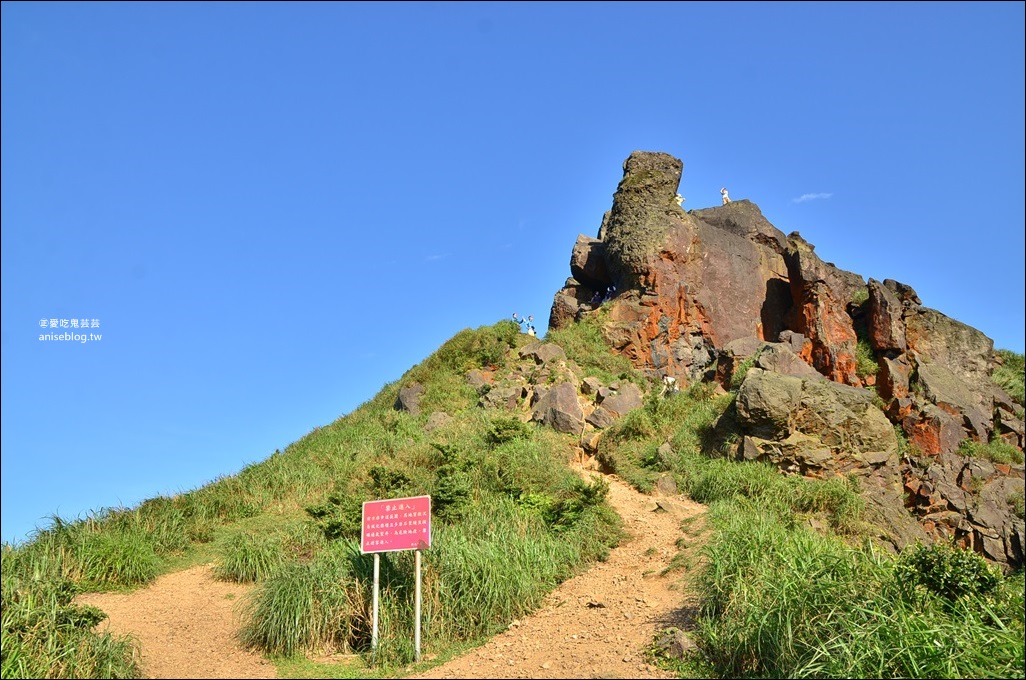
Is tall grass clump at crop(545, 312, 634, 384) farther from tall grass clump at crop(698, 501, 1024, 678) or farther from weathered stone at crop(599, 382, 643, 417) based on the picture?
tall grass clump at crop(698, 501, 1024, 678)

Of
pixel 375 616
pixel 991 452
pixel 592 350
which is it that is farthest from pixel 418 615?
pixel 991 452

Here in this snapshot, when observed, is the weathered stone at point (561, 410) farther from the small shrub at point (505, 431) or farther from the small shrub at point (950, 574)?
the small shrub at point (950, 574)

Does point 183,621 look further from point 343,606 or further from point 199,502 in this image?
point 199,502

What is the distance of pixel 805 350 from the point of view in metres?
23.4

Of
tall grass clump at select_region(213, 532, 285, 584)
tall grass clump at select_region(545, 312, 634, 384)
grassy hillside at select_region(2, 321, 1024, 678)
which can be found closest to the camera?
grassy hillside at select_region(2, 321, 1024, 678)

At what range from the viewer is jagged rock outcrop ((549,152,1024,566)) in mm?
17344

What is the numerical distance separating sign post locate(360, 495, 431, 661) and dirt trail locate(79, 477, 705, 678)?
113cm

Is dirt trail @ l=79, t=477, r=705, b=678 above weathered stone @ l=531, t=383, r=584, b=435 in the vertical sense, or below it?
below

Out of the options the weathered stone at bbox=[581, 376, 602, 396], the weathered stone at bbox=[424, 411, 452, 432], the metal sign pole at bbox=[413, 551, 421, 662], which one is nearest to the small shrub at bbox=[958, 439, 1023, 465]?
the weathered stone at bbox=[581, 376, 602, 396]

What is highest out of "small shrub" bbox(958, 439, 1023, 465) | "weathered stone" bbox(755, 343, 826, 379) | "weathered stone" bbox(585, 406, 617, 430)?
"weathered stone" bbox(755, 343, 826, 379)

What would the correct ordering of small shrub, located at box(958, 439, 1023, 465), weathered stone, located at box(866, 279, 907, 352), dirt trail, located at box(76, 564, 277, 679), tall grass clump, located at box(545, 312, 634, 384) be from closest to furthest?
dirt trail, located at box(76, 564, 277, 679) < small shrub, located at box(958, 439, 1023, 465) < weathered stone, located at box(866, 279, 907, 352) < tall grass clump, located at box(545, 312, 634, 384)

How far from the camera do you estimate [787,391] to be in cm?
1723

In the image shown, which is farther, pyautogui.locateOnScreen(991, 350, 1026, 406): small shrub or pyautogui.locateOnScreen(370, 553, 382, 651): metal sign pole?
pyautogui.locateOnScreen(991, 350, 1026, 406): small shrub

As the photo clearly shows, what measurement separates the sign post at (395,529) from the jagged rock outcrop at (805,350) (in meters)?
9.27
